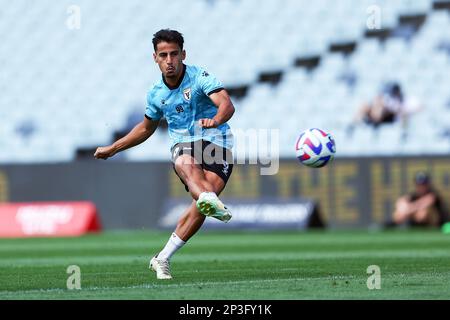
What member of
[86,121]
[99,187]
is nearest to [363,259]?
[99,187]

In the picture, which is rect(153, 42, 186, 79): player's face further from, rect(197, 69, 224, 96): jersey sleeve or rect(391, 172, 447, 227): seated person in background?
rect(391, 172, 447, 227): seated person in background

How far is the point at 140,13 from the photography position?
27.4 m

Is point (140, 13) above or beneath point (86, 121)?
above

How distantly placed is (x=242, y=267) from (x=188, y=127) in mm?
2286

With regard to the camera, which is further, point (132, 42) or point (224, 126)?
point (132, 42)

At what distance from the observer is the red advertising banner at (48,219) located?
23.4 meters

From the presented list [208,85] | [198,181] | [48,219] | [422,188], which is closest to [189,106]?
[208,85]

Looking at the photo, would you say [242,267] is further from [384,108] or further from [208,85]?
[384,108]

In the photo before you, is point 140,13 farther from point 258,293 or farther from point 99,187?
point 258,293

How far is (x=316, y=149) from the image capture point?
10406 mm

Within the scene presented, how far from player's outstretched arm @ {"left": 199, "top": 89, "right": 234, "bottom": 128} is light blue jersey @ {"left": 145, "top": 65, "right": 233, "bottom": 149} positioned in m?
0.16

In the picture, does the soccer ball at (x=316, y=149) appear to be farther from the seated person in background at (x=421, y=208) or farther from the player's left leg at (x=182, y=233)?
the seated person in background at (x=421, y=208)

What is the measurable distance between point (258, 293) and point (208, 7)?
66.0 feet
